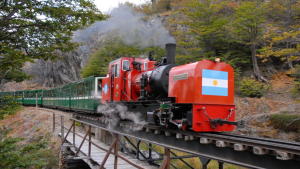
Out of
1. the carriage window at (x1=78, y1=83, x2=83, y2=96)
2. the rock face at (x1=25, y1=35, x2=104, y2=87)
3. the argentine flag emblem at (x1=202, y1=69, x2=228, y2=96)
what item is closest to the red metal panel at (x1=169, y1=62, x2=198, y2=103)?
the argentine flag emblem at (x1=202, y1=69, x2=228, y2=96)

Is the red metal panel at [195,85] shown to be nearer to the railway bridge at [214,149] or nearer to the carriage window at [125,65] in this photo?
the railway bridge at [214,149]

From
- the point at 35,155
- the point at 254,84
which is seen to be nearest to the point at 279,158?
the point at 35,155

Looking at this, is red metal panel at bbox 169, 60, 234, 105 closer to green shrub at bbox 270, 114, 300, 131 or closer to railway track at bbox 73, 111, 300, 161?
railway track at bbox 73, 111, 300, 161

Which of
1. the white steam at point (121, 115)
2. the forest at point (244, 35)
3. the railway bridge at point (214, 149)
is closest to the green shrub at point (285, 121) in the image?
the forest at point (244, 35)

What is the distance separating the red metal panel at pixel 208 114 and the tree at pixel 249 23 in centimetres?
1329

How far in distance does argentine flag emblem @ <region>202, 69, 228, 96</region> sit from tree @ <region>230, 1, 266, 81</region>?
12832 millimetres

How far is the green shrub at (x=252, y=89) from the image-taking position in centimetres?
1675

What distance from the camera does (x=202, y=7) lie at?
20.9 meters

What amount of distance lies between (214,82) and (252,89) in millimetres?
11573

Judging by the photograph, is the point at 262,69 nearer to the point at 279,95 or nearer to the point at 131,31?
the point at 279,95

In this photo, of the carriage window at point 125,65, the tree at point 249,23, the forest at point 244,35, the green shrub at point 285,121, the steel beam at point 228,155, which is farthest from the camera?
the forest at point 244,35

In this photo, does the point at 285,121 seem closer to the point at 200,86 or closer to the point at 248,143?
the point at 200,86

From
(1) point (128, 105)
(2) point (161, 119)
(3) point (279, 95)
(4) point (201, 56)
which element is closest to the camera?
(2) point (161, 119)

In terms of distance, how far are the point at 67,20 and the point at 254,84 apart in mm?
13746
